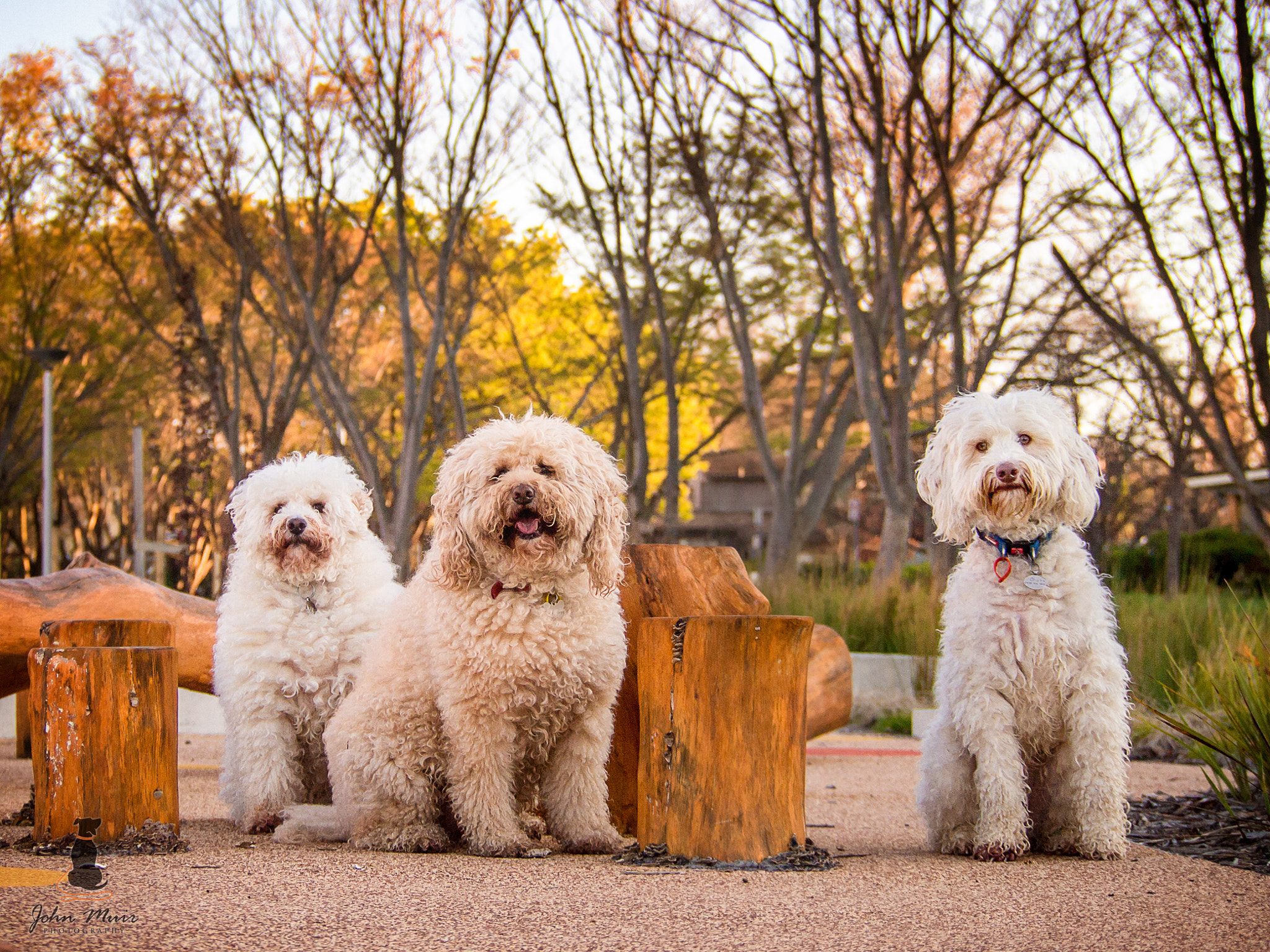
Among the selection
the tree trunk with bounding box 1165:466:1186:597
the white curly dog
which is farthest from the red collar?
the tree trunk with bounding box 1165:466:1186:597

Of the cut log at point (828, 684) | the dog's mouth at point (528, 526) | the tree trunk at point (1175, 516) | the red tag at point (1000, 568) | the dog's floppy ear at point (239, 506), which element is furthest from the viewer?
the tree trunk at point (1175, 516)

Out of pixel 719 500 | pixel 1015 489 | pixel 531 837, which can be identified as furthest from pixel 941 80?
pixel 719 500

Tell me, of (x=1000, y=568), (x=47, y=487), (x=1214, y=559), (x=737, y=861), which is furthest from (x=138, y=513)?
(x=1214, y=559)

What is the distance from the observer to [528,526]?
4.39 meters

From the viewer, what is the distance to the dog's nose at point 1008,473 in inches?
175

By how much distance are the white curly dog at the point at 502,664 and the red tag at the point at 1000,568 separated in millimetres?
1474

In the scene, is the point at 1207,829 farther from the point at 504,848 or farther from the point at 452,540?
the point at 452,540

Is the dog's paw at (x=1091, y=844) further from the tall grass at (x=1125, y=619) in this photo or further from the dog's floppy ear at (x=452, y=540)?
the tall grass at (x=1125, y=619)

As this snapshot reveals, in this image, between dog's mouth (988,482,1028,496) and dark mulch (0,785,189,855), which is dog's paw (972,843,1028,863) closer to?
dog's mouth (988,482,1028,496)

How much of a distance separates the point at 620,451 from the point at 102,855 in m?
18.4

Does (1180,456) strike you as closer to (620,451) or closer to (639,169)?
(620,451)

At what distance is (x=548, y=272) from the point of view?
67.0 feet

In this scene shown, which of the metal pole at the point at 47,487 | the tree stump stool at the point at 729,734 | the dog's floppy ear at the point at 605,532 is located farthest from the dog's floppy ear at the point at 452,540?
the metal pole at the point at 47,487

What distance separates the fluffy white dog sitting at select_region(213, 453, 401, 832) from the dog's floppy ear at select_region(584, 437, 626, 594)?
135 cm
